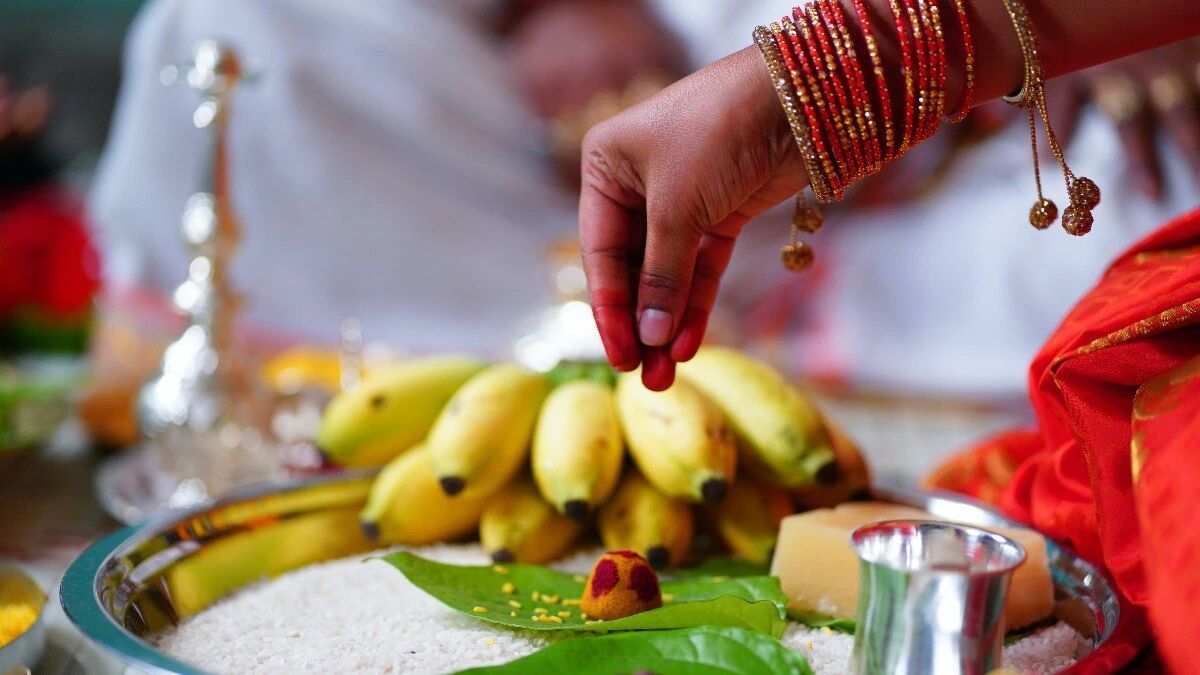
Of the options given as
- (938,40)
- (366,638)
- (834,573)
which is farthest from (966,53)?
(366,638)

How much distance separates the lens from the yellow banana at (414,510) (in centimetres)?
59

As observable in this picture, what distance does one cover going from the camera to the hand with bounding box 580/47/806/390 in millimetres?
426

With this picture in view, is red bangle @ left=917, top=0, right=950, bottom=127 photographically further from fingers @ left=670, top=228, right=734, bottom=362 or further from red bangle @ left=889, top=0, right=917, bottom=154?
fingers @ left=670, top=228, right=734, bottom=362

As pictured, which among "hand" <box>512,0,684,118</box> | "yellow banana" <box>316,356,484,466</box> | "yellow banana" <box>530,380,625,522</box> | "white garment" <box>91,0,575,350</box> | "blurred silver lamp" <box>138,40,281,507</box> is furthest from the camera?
"hand" <box>512,0,684,118</box>

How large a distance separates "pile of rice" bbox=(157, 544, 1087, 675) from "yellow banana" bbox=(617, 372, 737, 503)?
0.29 ft

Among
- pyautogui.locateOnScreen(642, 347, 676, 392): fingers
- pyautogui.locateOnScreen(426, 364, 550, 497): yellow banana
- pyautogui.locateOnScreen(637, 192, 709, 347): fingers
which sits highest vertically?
pyautogui.locateOnScreen(637, 192, 709, 347): fingers

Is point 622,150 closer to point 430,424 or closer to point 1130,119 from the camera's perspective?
point 430,424

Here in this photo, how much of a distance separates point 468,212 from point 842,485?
123 cm

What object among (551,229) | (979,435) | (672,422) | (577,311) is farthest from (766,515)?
(551,229)

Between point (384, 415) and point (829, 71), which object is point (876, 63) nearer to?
point (829, 71)

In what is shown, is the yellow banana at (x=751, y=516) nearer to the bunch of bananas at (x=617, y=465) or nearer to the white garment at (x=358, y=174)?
the bunch of bananas at (x=617, y=465)

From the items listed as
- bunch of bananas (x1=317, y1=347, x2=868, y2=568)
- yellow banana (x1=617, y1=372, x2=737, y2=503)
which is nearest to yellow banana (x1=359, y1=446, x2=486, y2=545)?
bunch of bananas (x1=317, y1=347, x2=868, y2=568)

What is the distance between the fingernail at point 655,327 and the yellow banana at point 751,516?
0.16 meters

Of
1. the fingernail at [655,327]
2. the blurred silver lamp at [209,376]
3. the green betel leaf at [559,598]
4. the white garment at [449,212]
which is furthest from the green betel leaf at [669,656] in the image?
the white garment at [449,212]
